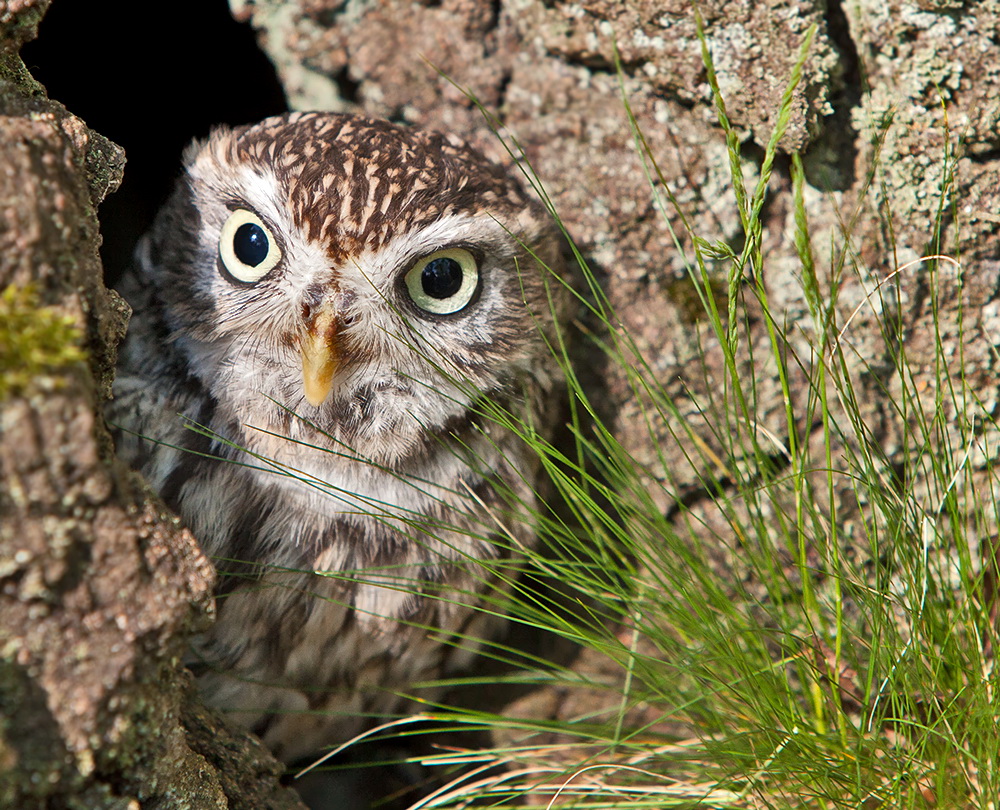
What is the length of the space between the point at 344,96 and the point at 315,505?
123 centimetres

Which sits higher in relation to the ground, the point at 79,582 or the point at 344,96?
the point at 344,96

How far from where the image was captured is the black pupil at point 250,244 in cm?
159

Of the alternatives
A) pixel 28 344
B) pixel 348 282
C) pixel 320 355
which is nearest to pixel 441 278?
pixel 348 282

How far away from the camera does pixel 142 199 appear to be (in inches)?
115

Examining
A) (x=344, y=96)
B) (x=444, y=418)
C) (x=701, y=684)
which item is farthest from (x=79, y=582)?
(x=344, y=96)

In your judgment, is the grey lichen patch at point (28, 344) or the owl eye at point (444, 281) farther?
the owl eye at point (444, 281)

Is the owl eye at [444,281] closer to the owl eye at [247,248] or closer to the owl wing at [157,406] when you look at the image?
the owl eye at [247,248]

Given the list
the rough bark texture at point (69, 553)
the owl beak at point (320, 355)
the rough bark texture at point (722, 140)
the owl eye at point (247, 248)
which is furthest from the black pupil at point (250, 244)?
the rough bark texture at point (722, 140)

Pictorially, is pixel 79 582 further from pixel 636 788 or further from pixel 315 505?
pixel 636 788

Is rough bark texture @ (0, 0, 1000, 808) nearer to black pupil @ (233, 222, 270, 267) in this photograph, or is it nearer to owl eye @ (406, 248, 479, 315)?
black pupil @ (233, 222, 270, 267)

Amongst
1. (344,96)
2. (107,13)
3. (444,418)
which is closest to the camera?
(444,418)

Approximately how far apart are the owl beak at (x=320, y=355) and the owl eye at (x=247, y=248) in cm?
18

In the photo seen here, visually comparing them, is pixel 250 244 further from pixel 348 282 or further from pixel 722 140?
pixel 722 140

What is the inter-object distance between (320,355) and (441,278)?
0.92 feet
